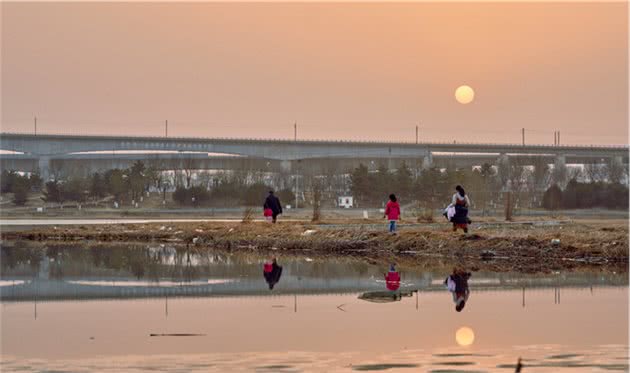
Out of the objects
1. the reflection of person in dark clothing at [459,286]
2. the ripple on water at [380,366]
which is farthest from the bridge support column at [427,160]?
the ripple on water at [380,366]

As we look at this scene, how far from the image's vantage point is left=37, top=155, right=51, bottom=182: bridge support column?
113 m

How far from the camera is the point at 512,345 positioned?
1323 cm

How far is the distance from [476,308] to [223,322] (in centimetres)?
394

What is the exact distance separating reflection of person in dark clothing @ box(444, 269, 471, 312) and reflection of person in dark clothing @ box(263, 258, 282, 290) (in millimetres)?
3378

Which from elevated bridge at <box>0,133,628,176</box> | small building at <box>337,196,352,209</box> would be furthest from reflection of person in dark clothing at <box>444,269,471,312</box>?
elevated bridge at <box>0,133,628,176</box>

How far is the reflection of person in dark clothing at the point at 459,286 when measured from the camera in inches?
703

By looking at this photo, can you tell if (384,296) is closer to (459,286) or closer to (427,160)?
(459,286)

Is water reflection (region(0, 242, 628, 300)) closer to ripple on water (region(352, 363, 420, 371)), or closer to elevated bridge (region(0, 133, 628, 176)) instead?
ripple on water (region(352, 363, 420, 371))

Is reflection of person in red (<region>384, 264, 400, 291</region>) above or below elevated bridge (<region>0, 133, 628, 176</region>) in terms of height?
below

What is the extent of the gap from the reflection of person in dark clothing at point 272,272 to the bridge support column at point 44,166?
88.1 meters

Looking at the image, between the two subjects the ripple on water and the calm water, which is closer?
the ripple on water

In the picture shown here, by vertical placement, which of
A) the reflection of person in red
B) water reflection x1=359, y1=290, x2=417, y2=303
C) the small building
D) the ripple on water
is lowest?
the ripple on water

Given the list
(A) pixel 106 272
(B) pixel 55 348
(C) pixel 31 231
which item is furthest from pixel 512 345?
(C) pixel 31 231

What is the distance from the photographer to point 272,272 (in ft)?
80.5
